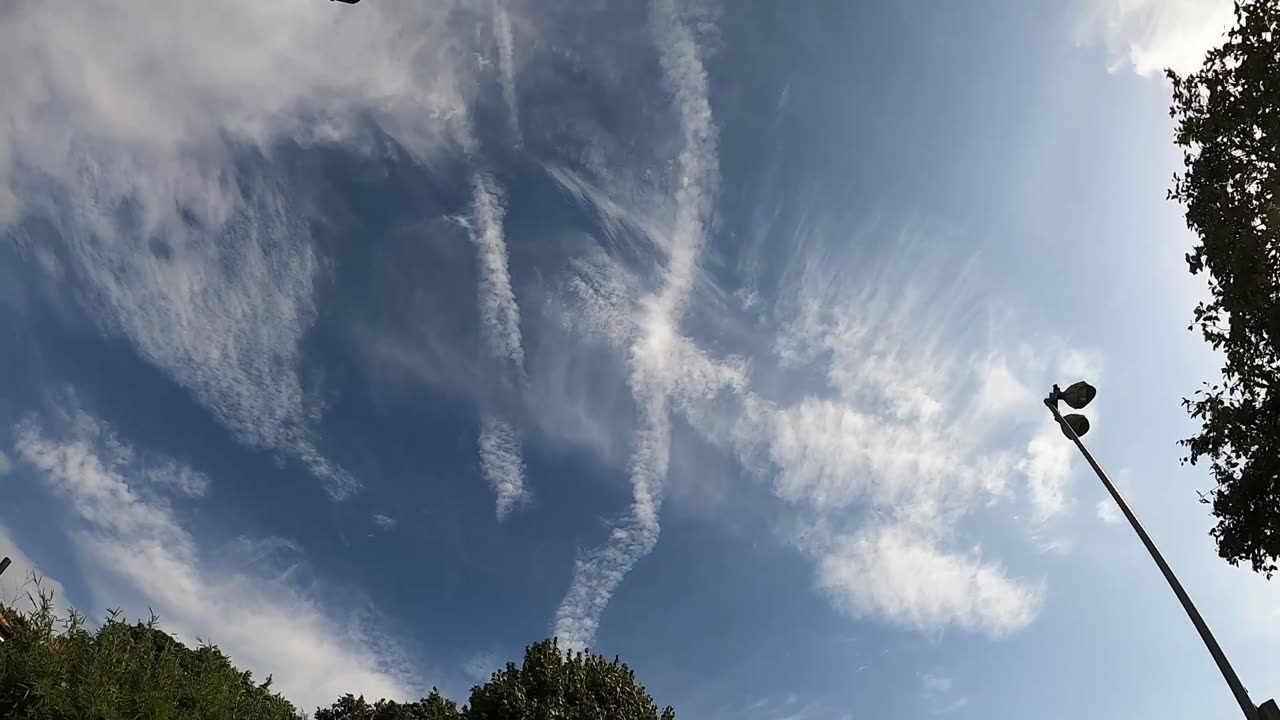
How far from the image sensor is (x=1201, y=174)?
12750 millimetres

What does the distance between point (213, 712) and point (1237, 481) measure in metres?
21.8

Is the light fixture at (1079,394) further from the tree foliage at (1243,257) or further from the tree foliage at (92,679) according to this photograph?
the tree foliage at (92,679)

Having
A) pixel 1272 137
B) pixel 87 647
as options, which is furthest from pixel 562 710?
pixel 1272 137

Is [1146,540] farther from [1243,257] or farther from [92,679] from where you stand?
[92,679]

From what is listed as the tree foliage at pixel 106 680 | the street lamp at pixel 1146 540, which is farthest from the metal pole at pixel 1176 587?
the tree foliage at pixel 106 680

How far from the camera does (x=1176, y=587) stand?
31.1ft

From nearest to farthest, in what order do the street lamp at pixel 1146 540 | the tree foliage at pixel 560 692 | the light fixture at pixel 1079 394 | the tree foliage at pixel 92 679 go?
the street lamp at pixel 1146 540 < the tree foliage at pixel 92 679 < the light fixture at pixel 1079 394 < the tree foliage at pixel 560 692

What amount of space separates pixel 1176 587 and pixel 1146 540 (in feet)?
2.91

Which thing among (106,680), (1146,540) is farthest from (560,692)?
(1146,540)

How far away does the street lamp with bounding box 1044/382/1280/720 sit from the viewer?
789 cm

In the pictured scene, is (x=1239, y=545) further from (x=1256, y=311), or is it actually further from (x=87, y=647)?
(x=87, y=647)

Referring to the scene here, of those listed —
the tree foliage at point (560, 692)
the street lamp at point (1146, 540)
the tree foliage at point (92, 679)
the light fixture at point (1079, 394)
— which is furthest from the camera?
the tree foliage at point (560, 692)

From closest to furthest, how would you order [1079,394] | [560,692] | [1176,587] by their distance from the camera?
[1176,587]
[1079,394]
[560,692]

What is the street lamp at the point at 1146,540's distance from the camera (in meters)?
7.89
